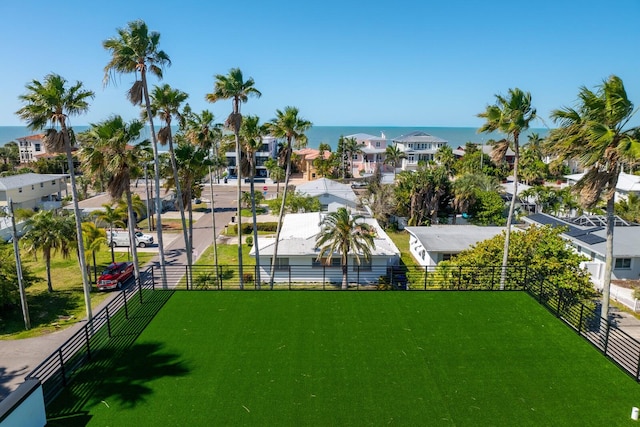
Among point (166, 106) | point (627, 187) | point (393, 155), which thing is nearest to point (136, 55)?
point (166, 106)

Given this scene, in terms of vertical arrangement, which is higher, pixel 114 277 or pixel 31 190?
pixel 31 190

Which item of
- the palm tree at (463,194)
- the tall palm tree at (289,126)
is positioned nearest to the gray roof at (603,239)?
the palm tree at (463,194)

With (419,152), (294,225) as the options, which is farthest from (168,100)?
(419,152)

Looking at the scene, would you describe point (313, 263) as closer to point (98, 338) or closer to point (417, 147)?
point (98, 338)

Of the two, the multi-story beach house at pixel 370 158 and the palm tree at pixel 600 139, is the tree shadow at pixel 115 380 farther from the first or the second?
the multi-story beach house at pixel 370 158

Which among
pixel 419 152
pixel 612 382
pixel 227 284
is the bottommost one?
pixel 227 284

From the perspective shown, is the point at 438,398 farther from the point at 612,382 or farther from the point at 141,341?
the point at 141,341
